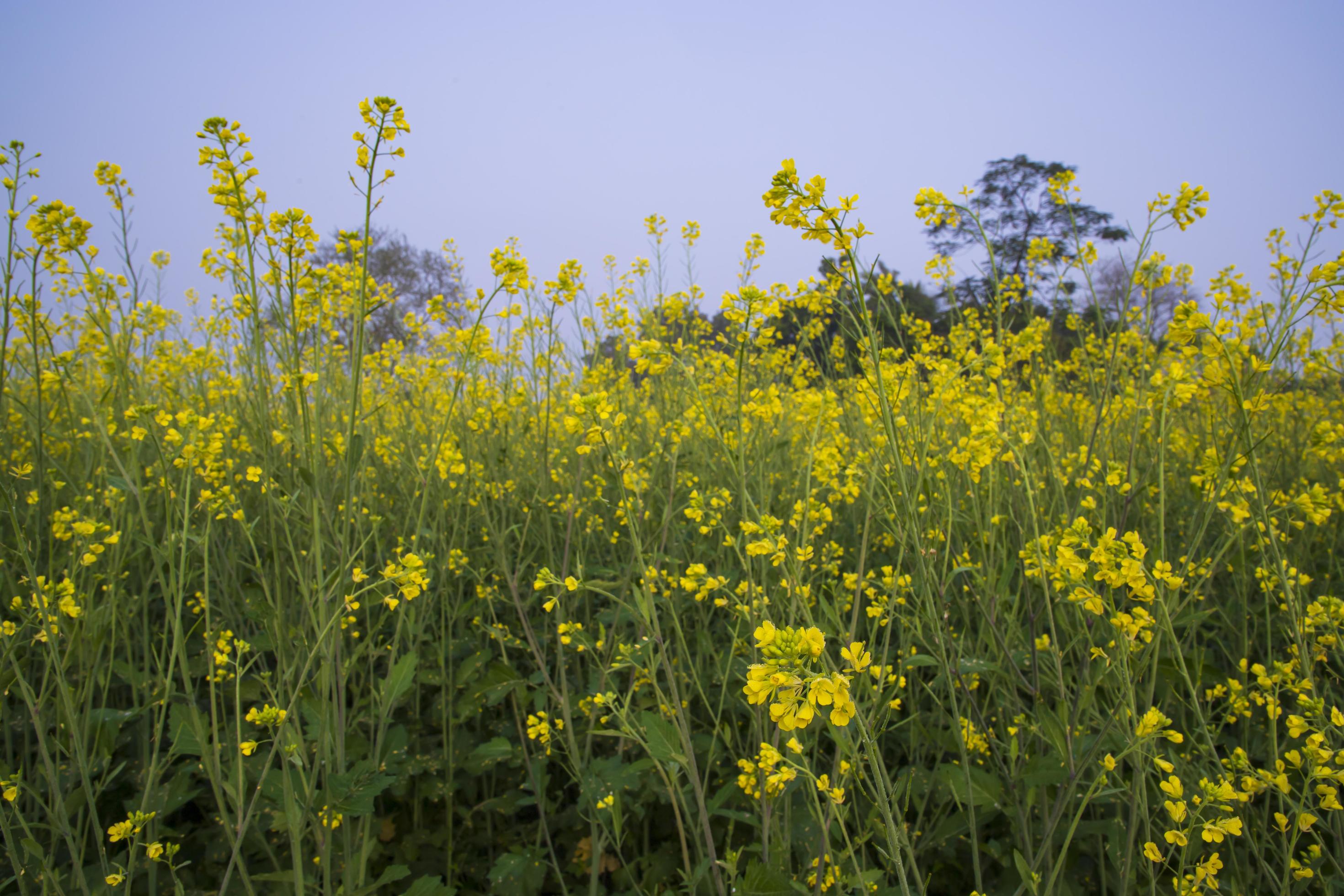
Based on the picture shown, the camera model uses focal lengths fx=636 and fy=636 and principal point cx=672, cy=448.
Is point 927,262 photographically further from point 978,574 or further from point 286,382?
point 286,382

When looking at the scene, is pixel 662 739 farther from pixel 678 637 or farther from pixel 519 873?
pixel 519 873

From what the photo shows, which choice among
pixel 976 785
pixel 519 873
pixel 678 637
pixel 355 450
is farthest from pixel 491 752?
pixel 976 785

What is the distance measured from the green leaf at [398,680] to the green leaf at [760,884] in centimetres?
83

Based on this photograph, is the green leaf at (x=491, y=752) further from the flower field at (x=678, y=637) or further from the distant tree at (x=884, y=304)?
the distant tree at (x=884, y=304)

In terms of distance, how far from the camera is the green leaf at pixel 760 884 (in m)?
1.14

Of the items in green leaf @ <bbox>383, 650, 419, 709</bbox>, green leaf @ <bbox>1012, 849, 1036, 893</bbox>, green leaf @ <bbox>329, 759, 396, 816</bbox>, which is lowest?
green leaf @ <bbox>1012, 849, 1036, 893</bbox>

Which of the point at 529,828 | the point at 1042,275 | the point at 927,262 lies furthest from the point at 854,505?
the point at 529,828

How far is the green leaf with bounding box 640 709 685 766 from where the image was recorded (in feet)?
4.34

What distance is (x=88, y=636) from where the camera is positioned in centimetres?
150

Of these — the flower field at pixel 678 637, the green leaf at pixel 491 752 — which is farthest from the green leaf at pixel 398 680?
the green leaf at pixel 491 752

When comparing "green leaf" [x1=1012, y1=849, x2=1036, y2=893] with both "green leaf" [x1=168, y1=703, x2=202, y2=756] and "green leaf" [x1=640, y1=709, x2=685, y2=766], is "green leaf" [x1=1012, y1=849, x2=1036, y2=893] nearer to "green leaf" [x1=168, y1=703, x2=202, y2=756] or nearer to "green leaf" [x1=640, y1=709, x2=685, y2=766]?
"green leaf" [x1=640, y1=709, x2=685, y2=766]

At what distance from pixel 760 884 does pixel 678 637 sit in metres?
0.61

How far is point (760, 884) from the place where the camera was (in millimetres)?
1162

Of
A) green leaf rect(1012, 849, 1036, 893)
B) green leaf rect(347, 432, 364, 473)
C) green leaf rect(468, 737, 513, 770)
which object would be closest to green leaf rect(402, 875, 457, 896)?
green leaf rect(468, 737, 513, 770)
